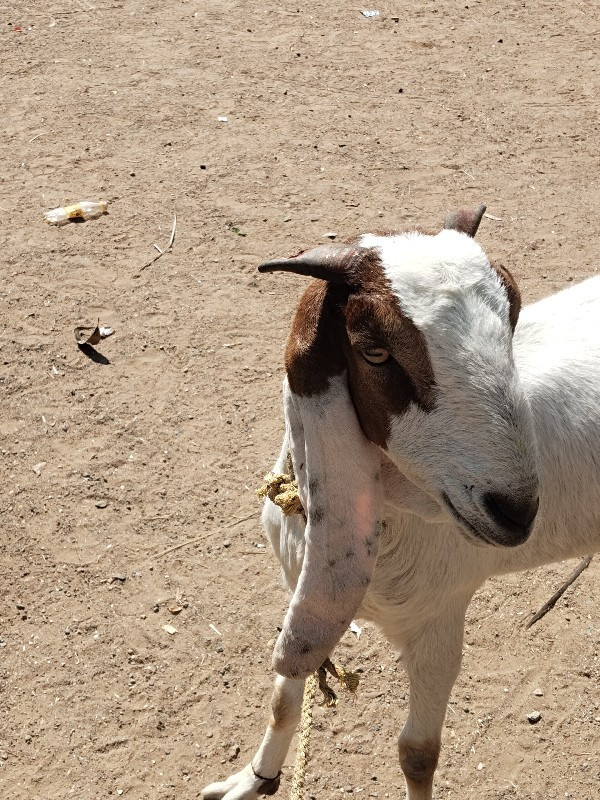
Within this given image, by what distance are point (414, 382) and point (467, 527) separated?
0.37 m

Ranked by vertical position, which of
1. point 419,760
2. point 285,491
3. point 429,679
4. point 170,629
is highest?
point 285,491

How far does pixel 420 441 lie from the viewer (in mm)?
2283

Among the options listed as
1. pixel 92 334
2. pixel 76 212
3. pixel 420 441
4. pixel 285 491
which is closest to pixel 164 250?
pixel 76 212

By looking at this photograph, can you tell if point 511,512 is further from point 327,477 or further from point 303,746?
point 303,746

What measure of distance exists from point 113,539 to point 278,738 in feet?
4.74

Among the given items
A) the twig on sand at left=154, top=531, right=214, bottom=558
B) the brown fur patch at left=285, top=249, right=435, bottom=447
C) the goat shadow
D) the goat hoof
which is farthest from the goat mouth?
the goat shadow

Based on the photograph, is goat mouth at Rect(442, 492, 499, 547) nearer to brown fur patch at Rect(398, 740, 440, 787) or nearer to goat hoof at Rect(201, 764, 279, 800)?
brown fur patch at Rect(398, 740, 440, 787)

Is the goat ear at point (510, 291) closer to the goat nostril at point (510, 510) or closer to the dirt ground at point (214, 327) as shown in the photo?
the goat nostril at point (510, 510)

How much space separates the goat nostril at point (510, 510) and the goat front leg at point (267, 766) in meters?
1.81

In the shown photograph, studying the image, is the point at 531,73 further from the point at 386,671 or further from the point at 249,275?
A: the point at 386,671

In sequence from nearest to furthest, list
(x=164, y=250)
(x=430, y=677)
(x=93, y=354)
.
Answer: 1. (x=430, y=677)
2. (x=93, y=354)
3. (x=164, y=250)

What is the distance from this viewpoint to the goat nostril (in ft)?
7.16

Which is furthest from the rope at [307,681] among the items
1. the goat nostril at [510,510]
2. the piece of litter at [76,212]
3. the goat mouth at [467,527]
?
the piece of litter at [76,212]

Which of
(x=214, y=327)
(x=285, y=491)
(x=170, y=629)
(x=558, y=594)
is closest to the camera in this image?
(x=285, y=491)
